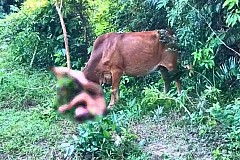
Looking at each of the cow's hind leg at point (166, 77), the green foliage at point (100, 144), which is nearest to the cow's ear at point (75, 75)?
the cow's hind leg at point (166, 77)

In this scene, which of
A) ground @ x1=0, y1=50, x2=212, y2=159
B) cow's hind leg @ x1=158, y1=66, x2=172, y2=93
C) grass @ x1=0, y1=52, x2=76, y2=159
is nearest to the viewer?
ground @ x1=0, y1=50, x2=212, y2=159

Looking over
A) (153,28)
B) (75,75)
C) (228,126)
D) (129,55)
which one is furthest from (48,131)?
(153,28)

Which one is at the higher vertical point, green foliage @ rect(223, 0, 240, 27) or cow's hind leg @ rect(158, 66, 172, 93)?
green foliage @ rect(223, 0, 240, 27)

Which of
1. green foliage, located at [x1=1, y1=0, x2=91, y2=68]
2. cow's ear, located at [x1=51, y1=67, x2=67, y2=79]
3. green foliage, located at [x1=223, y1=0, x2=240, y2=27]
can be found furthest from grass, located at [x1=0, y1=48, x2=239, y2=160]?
green foliage, located at [x1=1, y1=0, x2=91, y2=68]

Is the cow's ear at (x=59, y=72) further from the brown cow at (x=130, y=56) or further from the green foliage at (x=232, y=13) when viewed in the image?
the green foliage at (x=232, y=13)

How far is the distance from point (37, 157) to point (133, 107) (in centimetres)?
146

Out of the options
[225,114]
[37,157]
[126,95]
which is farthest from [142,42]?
[37,157]

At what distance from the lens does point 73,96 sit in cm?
621

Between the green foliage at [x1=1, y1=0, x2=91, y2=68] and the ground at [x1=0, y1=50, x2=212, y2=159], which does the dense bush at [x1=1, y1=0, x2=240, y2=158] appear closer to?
the green foliage at [x1=1, y1=0, x2=91, y2=68]

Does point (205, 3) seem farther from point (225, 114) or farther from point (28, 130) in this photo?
point (28, 130)

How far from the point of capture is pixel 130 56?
6344mm

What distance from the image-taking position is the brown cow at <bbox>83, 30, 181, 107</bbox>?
6328 mm

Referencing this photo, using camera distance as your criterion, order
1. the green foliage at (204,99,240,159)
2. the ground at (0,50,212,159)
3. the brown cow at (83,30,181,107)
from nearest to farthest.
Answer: the green foliage at (204,99,240,159), the ground at (0,50,212,159), the brown cow at (83,30,181,107)

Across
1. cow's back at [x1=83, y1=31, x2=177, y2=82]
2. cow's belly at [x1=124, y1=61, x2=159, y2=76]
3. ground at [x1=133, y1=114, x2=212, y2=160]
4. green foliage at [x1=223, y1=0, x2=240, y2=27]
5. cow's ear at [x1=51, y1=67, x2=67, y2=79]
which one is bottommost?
ground at [x1=133, y1=114, x2=212, y2=160]
